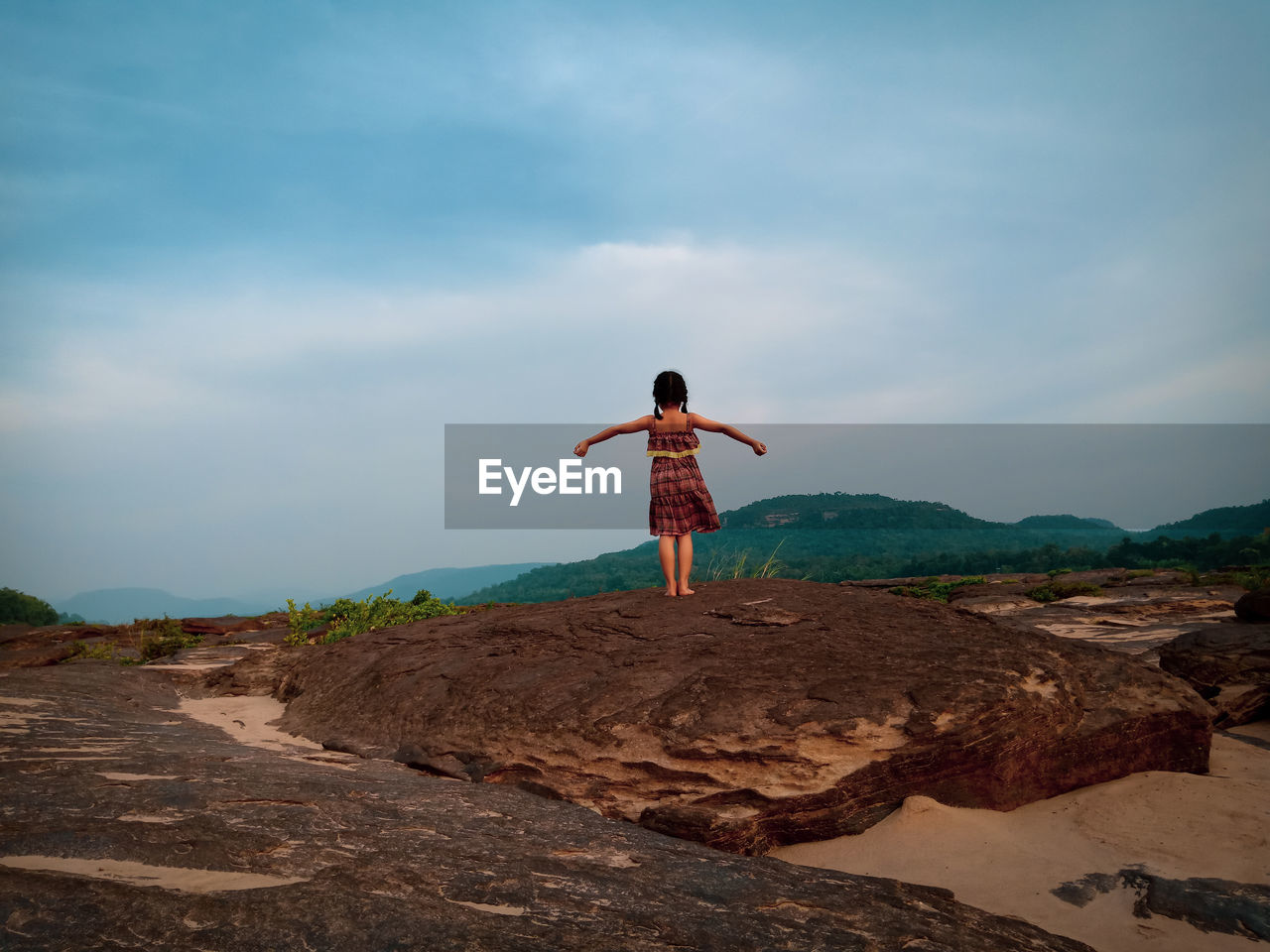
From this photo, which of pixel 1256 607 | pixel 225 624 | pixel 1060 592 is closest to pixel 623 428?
pixel 1256 607

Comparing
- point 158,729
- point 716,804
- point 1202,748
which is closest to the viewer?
point 716,804

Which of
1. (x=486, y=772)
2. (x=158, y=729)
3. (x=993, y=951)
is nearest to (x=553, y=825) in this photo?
(x=486, y=772)

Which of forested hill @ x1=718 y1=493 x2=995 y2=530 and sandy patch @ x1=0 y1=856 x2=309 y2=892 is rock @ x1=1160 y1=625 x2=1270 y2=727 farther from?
forested hill @ x1=718 y1=493 x2=995 y2=530

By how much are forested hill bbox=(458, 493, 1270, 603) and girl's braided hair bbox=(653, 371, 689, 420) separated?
2720 cm

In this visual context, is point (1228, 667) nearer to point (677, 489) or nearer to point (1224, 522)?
point (677, 489)

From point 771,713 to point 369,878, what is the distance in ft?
9.20

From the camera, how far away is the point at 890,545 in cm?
5797

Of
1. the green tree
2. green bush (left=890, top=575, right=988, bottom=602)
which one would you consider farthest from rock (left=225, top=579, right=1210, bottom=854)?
the green tree

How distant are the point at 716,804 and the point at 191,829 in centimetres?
268

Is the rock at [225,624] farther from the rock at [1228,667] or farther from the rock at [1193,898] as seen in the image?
the rock at [1228,667]

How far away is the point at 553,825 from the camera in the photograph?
3.48 m

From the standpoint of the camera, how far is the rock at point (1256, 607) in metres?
10.2

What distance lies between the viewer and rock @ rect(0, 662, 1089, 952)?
2.03 metres

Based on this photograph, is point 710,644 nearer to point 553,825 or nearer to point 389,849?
point 553,825
